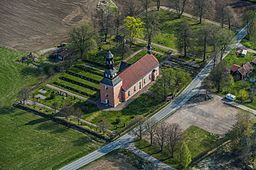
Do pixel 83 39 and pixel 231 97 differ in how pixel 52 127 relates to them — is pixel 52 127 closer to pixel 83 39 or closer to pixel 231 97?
pixel 83 39

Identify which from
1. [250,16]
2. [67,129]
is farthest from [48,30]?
[250,16]

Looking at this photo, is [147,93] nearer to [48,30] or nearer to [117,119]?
[117,119]

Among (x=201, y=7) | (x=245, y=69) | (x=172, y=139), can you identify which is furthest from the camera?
(x=201, y=7)

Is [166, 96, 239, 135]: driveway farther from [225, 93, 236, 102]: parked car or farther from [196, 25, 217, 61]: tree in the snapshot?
[196, 25, 217, 61]: tree

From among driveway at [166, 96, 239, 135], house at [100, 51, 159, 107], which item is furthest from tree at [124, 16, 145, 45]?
driveway at [166, 96, 239, 135]

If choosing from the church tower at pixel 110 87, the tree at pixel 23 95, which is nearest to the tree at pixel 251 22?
the church tower at pixel 110 87

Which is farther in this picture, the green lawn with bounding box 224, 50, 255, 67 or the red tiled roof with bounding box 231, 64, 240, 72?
the green lawn with bounding box 224, 50, 255, 67

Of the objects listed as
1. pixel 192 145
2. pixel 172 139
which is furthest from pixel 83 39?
pixel 192 145
